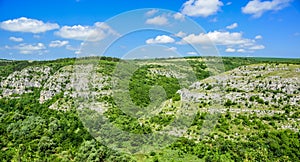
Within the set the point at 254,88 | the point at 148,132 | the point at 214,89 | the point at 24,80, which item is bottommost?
the point at 148,132

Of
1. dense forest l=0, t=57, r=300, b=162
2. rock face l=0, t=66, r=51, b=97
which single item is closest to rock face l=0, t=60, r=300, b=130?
rock face l=0, t=66, r=51, b=97

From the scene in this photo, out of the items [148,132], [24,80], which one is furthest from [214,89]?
[24,80]

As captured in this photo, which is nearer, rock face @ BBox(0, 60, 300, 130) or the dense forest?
the dense forest

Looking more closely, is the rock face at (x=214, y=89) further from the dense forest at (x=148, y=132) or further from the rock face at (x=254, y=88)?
the dense forest at (x=148, y=132)

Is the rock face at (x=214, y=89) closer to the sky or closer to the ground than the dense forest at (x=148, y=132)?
closer to the sky

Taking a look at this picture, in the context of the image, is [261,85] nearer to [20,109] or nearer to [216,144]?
A: [216,144]

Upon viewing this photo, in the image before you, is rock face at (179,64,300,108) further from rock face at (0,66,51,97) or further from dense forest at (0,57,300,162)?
rock face at (0,66,51,97)

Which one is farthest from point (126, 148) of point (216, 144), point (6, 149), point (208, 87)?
point (208, 87)

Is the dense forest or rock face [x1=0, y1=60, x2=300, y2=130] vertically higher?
rock face [x1=0, y1=60, x2=300, y2=130]

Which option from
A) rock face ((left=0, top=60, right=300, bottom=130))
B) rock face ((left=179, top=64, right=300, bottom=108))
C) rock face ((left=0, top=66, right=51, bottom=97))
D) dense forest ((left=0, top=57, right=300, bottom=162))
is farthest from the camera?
rock face ((left=0, top=66, right=51, bottom=97))

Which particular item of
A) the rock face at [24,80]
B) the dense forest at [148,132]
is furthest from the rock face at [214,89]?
the dense forest at [148,132]

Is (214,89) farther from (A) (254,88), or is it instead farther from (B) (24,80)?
(B) (24,80)

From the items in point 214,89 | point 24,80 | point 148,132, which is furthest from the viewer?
point 24,80
